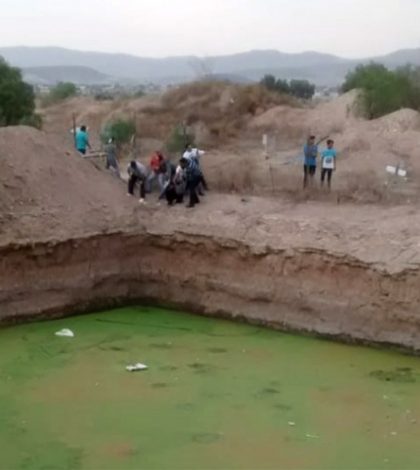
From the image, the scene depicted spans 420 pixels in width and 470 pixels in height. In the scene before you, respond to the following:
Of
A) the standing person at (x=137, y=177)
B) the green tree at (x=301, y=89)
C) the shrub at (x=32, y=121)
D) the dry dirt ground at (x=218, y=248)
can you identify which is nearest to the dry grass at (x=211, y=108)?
the shrub at (x=32, y=121)

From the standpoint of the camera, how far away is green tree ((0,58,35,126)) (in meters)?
27.6

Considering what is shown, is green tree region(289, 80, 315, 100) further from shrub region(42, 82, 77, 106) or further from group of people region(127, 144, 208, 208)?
group of people region(127, 144, 208, 208)

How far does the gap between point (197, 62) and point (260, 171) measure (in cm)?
3223

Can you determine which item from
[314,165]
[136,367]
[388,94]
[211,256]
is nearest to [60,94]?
[388,94]

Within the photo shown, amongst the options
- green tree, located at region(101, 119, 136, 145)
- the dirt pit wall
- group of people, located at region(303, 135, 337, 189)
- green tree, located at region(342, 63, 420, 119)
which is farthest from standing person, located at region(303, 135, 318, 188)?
green tree, located at region(342, 63, 420, 119)

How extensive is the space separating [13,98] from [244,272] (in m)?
13.7

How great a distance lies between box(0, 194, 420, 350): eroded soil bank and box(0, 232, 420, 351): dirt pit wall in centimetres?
2

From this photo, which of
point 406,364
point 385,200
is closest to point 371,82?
point 385,200

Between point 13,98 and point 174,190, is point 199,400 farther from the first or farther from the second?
point 13,98

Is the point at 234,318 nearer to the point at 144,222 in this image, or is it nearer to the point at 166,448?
the point at 144,222

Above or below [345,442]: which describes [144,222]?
above

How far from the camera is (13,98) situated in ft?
91.1

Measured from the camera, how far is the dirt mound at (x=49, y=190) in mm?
16625

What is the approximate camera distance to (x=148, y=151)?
26531 millimetres
